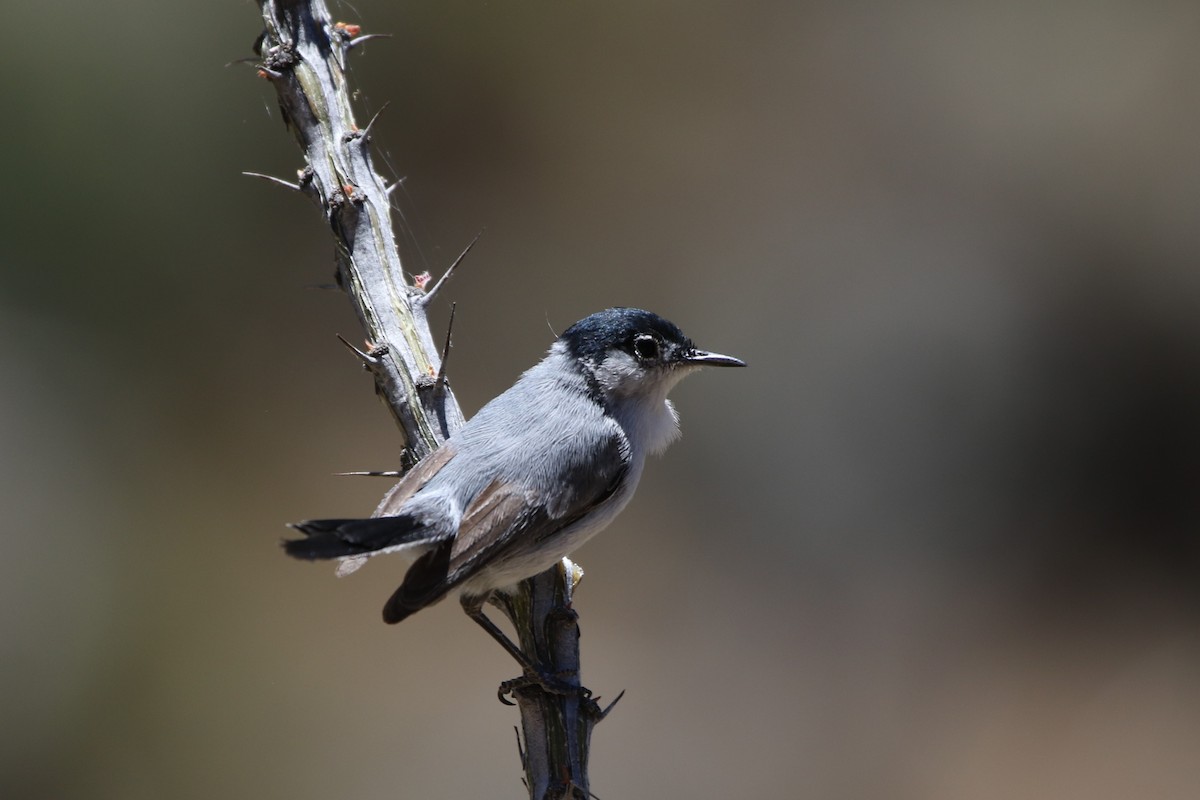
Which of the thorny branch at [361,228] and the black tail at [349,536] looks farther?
the thorny branch at [361,228]

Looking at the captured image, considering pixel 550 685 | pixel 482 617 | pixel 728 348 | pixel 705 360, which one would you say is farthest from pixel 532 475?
pixel 728 348

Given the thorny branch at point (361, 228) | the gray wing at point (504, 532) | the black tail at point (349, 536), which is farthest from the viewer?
the thorny branch at point (361, 228)

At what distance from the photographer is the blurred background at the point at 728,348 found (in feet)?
20.1

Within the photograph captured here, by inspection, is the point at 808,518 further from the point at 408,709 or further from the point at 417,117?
the point at 417,117

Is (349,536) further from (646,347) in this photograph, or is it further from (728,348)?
(728,348)

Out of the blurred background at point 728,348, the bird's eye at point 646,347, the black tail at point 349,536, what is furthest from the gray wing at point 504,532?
the blurred background at point 728,348

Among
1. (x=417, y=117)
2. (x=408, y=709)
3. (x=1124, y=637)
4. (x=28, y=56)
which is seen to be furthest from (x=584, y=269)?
(x=1124, y=637)

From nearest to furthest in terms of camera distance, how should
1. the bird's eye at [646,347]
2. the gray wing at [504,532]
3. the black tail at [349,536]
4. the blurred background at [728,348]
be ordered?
the black tail at [349,536]
the gray wing at [504,532]
the bird's eye at [646,347]
the blurred background at [728,348]

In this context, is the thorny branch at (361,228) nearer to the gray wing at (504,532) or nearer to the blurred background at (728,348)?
the gray wing at (504,532)

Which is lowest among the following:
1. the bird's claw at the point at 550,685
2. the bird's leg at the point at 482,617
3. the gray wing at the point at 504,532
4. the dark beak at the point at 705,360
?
the bird's claw at the point at 550,685

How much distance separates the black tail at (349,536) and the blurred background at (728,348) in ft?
11.6

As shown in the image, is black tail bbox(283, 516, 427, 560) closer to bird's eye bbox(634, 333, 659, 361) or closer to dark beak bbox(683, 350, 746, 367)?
bird's eye bbox(634, 333, 659, 361)

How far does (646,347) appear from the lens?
3396 mm

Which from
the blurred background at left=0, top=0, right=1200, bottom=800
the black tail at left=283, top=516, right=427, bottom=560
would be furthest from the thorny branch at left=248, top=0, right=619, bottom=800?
the blurred background at left=0, top=0, right=1200, bottom=800
